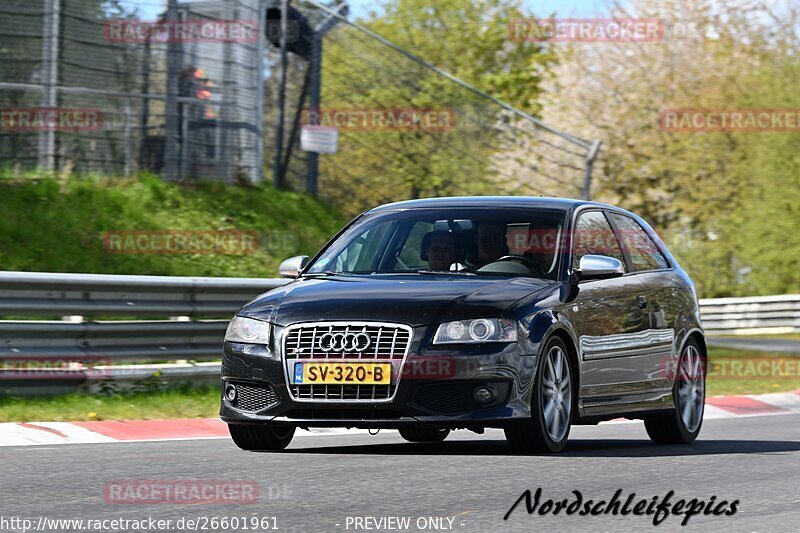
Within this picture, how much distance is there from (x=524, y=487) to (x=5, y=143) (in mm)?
13320

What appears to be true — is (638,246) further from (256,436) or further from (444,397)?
(256,436)

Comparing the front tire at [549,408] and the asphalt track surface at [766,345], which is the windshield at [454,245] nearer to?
the front tire at [549,408]

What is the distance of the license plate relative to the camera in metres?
8.58

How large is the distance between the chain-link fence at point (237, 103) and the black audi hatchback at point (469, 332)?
34.0ft

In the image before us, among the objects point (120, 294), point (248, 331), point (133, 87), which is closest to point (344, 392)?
point (248, 331)

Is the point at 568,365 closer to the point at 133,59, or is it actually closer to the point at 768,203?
the point at 133,59

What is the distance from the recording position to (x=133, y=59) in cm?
2086

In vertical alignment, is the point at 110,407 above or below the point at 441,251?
below

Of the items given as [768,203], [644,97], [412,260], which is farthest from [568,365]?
[644,97]

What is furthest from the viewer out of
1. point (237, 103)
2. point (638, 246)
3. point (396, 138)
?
point (396, 138)

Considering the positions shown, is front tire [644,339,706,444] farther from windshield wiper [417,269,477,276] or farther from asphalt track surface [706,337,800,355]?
asphalt track surface [706,337,800,355]

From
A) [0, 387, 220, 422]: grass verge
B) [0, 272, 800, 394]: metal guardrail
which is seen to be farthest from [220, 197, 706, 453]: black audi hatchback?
[0, 272, 800, 394]: metal guardrail

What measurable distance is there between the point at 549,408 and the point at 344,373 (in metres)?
1.29

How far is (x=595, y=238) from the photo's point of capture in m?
10.5
